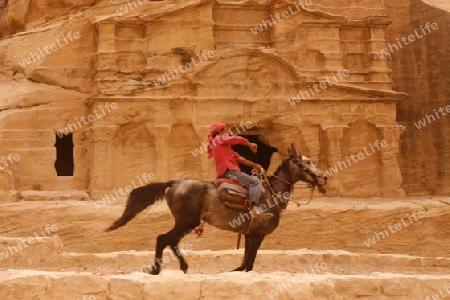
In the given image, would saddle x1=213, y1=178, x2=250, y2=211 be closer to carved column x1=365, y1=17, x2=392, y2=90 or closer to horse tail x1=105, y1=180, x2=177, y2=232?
horse tail x1=105, y1=180, x2=177, y2=232

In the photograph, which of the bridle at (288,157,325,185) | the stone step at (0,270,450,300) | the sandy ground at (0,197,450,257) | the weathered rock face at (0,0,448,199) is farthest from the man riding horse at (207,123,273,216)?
the weathered rock face at (0,0,448,199)

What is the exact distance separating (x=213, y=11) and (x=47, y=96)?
8.39 meters

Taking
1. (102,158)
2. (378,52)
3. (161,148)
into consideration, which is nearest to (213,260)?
(161,148)

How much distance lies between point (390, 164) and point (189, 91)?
9.36 meters

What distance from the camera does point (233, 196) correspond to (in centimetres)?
1020

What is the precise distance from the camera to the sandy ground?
18.5 metres

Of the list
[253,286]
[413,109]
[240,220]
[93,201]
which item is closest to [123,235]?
[93,201]

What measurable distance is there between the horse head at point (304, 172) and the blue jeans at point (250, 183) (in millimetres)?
978

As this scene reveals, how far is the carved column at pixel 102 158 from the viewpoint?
70.1 ft

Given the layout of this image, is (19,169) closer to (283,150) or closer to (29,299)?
(283,150)

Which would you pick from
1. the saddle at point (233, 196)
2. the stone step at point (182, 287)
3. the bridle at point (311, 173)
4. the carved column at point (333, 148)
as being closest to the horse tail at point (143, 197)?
the saddle at point (233, 196)

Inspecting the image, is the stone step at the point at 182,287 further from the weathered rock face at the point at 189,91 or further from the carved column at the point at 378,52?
the carved column at the point at 378,52

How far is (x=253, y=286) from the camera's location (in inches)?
272

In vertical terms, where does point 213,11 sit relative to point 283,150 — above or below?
above
